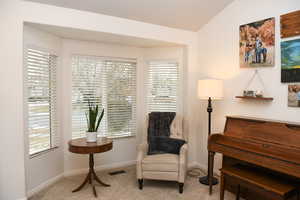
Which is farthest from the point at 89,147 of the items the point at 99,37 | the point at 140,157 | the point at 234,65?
the point at 234,65

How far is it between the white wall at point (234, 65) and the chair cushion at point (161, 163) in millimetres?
1023

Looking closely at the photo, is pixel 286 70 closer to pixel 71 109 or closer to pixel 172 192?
pixel 172 192

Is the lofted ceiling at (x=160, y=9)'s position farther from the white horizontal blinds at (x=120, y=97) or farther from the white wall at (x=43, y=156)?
the white horizontal blinds at (x=120, y=97)

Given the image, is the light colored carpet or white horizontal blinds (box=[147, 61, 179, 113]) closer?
the light colored carpet

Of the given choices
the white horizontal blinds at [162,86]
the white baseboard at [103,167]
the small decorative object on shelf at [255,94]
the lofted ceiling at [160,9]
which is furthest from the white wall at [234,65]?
the white baseboard at [103,167]

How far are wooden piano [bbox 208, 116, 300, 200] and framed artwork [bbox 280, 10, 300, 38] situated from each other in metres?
1.08

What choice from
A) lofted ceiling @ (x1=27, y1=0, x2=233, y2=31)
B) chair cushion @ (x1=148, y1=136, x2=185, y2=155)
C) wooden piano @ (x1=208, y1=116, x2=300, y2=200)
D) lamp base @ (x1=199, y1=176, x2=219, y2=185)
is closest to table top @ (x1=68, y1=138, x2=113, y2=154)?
chair cushion @ (x1=148, y1=136, x2=185, y2=155)

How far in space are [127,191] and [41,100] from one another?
181cm

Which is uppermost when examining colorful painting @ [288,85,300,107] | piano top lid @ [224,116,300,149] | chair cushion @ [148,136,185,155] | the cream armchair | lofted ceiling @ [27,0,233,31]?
lofted ceiling @ [27,0,233,31]

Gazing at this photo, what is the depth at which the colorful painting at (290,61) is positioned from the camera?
8.49 feet

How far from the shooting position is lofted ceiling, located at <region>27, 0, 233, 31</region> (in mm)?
2955

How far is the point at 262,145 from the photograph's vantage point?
8.17 feet

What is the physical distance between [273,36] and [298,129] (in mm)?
1249

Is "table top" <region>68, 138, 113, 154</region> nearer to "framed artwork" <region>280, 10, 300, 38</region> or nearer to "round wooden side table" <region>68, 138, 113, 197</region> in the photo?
"round wooden side table" <region>68, 138, 113, 197</region>
